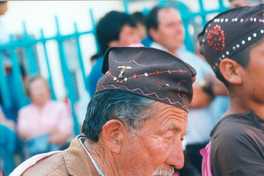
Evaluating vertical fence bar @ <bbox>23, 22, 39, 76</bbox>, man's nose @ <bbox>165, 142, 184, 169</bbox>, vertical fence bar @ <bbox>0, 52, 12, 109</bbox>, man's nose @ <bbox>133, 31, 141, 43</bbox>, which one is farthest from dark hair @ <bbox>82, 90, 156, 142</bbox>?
vertical fence bar @ <bbox>0, 52, 12, 109</bbox>

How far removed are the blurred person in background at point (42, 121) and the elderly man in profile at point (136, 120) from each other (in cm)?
219

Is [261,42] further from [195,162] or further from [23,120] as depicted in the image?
[23,120]

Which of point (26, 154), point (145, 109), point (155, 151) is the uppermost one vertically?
point (145, 109)

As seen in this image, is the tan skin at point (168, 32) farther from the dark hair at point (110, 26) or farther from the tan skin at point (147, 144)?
the tan skin at point (147, 144)

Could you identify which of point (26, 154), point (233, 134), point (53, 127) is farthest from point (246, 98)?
point (26, 154)

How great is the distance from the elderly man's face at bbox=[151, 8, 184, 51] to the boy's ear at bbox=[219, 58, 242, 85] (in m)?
1.54

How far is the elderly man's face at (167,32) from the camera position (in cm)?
373

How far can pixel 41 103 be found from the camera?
421 centimetres

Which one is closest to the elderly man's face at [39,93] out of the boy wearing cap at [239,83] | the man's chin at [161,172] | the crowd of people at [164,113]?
the crowd of people at [164,113]

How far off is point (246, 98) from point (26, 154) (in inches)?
120

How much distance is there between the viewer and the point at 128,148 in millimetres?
1760

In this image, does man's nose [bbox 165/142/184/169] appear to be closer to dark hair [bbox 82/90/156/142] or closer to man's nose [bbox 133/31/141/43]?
dark hair [bbox 82/90/156/142]

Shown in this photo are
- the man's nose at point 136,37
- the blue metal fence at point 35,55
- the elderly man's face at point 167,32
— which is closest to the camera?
the man's nose at point 136,37

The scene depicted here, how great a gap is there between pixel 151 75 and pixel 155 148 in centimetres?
43
